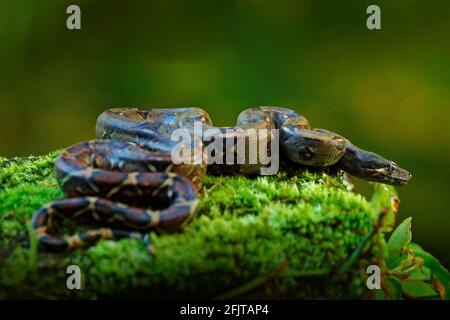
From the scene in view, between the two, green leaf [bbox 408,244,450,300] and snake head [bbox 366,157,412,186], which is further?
snake head [bbox 366,157,412,186]

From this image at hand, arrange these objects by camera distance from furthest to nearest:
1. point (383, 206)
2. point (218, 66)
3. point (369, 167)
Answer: point (218, 66)
point (369, 167)
point (383, 206)

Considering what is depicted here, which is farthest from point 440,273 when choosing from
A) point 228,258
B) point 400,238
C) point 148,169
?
point 148,169

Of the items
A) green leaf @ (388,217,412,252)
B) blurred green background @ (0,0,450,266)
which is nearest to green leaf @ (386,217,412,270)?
green leaf @ (388,217,412,252)

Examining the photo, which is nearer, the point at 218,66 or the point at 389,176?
the point at 389,176

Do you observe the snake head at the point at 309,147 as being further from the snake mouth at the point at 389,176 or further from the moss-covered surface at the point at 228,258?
the moss-covered surface at the point at 228,258

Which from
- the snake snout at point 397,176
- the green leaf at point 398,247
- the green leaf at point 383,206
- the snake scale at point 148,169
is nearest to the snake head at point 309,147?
the snake scale at point 148,169

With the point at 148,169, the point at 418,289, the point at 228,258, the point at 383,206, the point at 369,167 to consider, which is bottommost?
the point at 418,289

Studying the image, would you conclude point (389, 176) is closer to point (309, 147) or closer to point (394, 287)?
point (309, 147)

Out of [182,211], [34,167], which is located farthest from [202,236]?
[34,167]

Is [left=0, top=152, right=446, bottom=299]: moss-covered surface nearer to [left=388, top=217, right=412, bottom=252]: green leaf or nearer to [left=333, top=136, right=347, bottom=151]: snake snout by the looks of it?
[left=388, top=217, right=412, bottom=252]: green leaf
